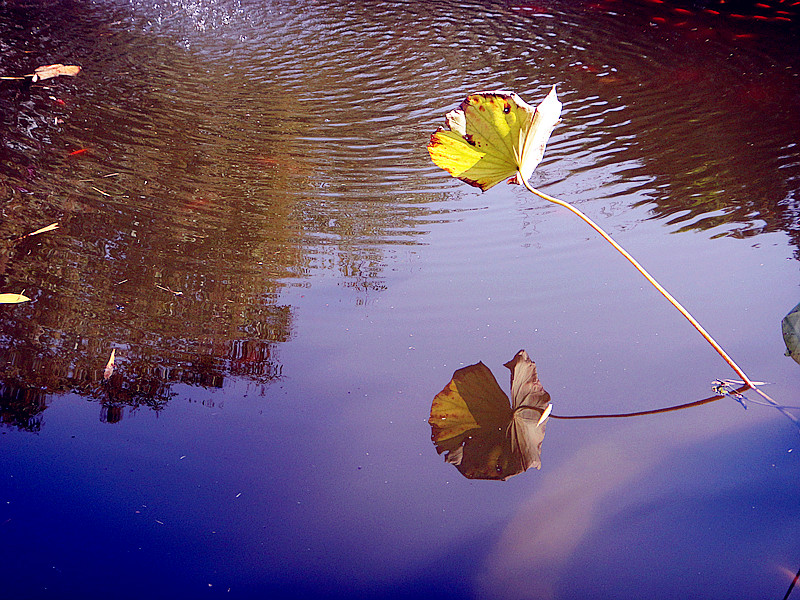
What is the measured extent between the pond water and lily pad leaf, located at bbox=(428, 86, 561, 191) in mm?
357

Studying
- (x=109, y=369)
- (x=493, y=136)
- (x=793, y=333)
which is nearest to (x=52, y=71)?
(x=109, y=369)

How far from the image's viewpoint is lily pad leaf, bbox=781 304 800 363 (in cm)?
118

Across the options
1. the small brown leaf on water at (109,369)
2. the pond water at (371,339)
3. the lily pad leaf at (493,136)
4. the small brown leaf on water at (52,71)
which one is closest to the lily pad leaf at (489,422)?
the pond water at (371,339)

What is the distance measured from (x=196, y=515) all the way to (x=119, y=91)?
8.10 ft

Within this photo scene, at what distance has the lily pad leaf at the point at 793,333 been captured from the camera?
1185 millimetres

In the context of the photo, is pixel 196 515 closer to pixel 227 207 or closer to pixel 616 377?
pixel 616 377

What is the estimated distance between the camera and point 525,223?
6.37ft

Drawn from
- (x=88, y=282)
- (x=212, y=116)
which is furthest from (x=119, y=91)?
(x=88, y=282)

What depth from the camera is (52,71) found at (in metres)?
3.06

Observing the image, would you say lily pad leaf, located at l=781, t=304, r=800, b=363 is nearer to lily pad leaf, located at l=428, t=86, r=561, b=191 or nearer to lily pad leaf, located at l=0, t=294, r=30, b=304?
lily pad leaf, located at l=428, t=86, r=561, b=191

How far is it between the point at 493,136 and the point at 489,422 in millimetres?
565

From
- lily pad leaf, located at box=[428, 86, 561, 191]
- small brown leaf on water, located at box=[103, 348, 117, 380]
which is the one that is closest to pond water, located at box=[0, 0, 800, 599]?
small brown leaf on water, located at box=[103, 348, 117, 380]

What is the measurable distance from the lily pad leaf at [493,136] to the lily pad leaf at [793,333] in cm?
56

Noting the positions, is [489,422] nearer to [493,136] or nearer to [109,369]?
[493,136]
